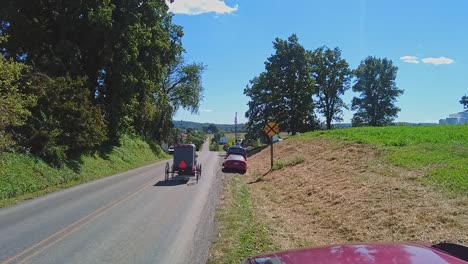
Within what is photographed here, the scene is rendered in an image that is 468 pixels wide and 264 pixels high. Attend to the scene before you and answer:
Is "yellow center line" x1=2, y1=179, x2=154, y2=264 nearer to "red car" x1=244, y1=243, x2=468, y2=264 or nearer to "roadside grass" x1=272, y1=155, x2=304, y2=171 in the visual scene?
"red car" x1=244, y1=243, x2=468, y2=264

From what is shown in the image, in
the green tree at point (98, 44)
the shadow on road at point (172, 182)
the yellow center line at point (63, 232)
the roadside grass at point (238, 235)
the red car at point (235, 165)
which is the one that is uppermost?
the green tree at point (98, 44)

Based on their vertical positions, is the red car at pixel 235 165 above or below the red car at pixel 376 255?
below

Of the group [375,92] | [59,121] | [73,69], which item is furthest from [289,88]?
[59,121]

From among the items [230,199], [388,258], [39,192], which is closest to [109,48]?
[39,192]

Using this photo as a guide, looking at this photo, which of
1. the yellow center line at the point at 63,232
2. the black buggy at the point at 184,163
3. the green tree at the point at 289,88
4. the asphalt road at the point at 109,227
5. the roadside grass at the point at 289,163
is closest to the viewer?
the yellow center line at the point at 63,232

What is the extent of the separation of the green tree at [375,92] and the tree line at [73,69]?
163ft

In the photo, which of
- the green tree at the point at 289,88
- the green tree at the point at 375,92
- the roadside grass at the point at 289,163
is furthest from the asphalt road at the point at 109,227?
the green tree at the point at 375,92

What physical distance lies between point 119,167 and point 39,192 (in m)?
14.9

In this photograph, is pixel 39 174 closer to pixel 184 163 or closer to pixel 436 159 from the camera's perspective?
pixel 184 163

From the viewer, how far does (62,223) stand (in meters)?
12.2

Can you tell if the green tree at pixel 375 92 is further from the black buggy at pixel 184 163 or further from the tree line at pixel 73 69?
the black buggy at pixel 184 163

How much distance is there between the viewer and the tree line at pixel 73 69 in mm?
23219

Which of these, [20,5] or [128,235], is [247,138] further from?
[128,235]

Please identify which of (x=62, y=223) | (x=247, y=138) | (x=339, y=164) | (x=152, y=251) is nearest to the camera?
(x=152, y=251)
